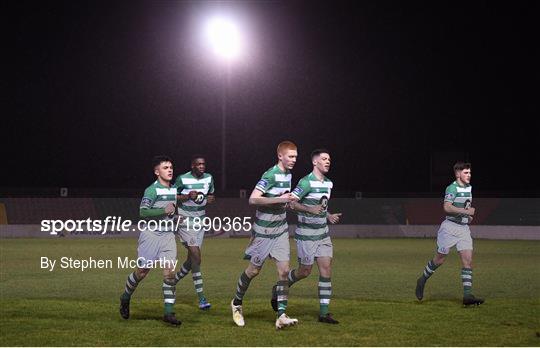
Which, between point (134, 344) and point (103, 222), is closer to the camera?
point (134, 344)

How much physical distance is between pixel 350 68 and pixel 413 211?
1968cm

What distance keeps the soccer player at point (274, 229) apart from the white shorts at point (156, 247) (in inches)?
39.5

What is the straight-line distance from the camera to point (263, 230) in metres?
10.1

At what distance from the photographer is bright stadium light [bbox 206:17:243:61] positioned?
38.3m

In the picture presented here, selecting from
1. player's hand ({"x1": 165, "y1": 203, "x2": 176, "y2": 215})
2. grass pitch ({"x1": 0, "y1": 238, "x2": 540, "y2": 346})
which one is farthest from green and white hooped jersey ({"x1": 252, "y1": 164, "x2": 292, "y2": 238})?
grass pitch ({"x1": 0, "y1": 238, "x2": 540, "y2": 346})

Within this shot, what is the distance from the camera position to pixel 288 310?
11492 millimetres

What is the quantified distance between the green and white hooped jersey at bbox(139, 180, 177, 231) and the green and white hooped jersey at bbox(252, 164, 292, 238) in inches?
45.0

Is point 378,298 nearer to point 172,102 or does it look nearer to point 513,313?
point 513,313

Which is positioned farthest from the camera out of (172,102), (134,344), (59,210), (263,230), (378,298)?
(172,102)

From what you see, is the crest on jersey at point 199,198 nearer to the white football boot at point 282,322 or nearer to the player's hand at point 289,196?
the player's hand at point 289,196

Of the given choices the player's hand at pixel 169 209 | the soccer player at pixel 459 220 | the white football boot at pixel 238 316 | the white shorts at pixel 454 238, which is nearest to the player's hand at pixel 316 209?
the white football boot at pixel 238 316

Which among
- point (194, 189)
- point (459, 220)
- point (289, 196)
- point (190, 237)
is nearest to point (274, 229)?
point (289, 196)

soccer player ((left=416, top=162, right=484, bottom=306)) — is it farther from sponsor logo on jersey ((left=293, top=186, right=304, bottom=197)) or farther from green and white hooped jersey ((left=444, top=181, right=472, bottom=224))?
sponsor logo on jersey ((left=293, top=186, right=304, bottom=197))

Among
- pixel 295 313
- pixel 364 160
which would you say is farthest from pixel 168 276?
pixel 364 160
